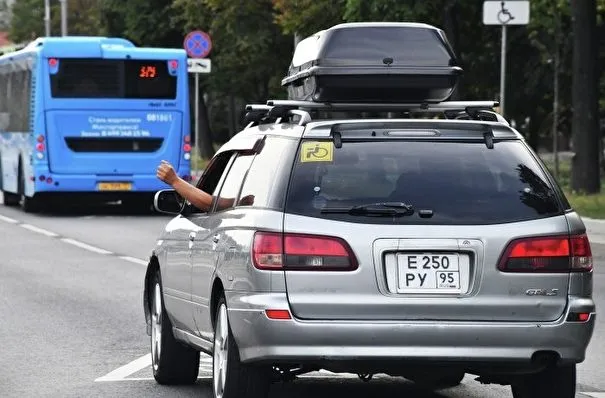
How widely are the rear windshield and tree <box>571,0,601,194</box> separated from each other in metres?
22.7

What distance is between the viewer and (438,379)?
940 cm

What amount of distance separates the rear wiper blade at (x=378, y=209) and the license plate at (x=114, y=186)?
75.8 feet

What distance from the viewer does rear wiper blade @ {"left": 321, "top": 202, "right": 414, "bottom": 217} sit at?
832cm

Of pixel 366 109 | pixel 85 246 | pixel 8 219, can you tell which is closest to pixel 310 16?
pixel 8 219

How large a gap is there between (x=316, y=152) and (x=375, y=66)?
9.60 ft

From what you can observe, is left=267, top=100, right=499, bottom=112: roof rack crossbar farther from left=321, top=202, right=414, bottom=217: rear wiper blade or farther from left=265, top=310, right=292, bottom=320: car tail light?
left=265, top=310, right=292, bottom=320: car tail light

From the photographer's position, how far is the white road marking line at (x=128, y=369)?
10.9m

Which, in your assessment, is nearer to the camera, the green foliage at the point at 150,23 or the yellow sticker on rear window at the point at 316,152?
the yellow sticker on rear window at the point at 316,152

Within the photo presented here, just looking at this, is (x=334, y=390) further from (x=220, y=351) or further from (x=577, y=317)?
(x=577, y=317)

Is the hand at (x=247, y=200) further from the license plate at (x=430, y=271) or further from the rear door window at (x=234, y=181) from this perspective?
the license plate at (x=430, y=271)

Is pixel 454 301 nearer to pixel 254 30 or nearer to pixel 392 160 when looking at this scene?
pixel 392 160

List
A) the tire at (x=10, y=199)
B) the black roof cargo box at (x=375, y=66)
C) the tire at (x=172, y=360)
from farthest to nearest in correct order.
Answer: the tire at (x=10, y=199) < the black roof cargo box at (x=375, y=66) < the tire at (x=172, y=360)

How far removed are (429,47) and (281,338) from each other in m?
5.48

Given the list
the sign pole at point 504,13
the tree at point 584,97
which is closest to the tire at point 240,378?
the sign pole at point 504,13
